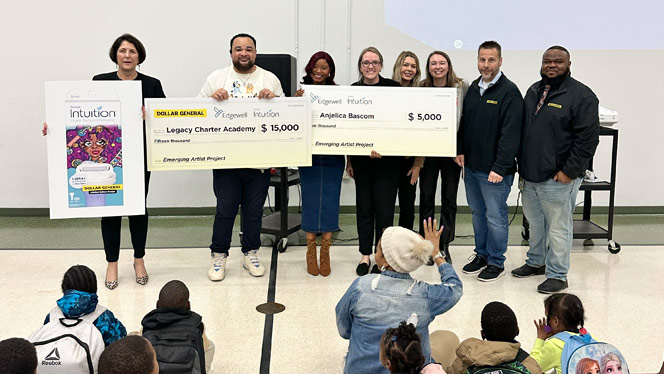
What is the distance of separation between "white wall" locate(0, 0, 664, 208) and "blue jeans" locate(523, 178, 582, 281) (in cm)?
211

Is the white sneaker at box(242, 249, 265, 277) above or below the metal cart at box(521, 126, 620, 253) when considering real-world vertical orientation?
below

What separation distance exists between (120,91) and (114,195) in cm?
63

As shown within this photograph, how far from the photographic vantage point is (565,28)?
5.77 meters

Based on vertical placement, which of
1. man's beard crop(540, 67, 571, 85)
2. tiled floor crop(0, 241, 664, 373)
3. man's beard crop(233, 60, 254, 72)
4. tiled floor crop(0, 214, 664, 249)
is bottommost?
tiled floor crop(0, 241, 664, 373)

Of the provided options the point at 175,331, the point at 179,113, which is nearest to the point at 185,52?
the point at 179,113

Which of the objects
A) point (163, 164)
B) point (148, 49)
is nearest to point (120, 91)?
point (163, 164)

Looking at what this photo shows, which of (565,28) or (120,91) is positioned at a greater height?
(565,28)

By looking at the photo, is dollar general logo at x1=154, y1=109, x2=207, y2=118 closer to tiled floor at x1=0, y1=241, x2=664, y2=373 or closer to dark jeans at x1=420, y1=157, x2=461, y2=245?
tiled floor at x1=0, y1=241, x2=664, y2=373

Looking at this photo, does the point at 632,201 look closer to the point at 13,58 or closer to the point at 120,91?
the point at 120,91

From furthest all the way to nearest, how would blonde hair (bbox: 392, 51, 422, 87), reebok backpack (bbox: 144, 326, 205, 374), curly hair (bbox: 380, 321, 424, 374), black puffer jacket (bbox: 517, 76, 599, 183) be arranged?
blonde hair (bbox: 392, 51, 422, 87), black puffer jacket (bbox: 517, 76, 599, 183), reebok backpack (bbox: 144, 326, 205, 374), curly hair (bbox: 380, 321, 424, 374)

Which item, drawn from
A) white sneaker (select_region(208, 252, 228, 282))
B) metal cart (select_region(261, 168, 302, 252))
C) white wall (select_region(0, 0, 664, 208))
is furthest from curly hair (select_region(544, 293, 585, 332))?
white wall (select_region(0, 0, 664, 208))

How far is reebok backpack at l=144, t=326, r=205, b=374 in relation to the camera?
209 cm

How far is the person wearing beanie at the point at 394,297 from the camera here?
2.22 meters

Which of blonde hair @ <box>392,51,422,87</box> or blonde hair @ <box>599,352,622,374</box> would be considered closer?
blonde hair @ <box>599,352,622,374</box>
